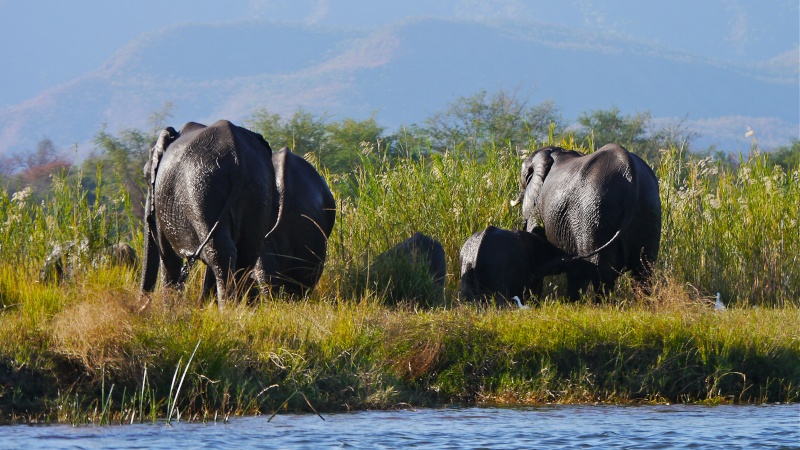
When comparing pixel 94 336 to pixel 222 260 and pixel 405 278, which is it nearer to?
pixel 222 260

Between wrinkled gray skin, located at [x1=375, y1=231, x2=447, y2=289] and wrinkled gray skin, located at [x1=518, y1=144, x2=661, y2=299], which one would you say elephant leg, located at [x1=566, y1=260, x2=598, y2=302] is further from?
wrinkled gray skin, located at [x1=375, y1=231, x2=447, y2=289]

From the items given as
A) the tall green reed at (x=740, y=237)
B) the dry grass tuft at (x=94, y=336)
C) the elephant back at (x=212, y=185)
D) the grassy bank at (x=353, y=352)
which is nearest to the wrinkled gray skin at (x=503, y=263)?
the grassy bank at (x=353, y=352)

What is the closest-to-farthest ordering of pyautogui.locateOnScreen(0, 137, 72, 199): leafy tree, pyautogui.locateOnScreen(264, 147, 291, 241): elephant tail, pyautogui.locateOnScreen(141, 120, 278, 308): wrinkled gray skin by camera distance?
pyautogui.locateOnScreen(141, 120, 278, 308): wrinkled gray skin < pyautogui.locateOnScreen(264, 147, 291, 241): elephant tail < pyautogui.locateOnScreen(0, 137, 72, 199): leafy tree

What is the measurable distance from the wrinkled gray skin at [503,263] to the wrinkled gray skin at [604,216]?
0.21m

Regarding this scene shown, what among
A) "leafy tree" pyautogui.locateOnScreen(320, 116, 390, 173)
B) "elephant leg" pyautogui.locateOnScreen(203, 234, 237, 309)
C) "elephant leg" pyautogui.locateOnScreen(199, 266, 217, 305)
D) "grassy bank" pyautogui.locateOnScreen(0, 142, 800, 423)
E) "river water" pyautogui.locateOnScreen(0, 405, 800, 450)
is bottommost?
"leafy tree" pyautogui.locateOnScreen(320, 116, 390, 173)

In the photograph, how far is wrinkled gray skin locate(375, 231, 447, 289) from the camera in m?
11.0

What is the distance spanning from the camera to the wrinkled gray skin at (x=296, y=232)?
34.0ft

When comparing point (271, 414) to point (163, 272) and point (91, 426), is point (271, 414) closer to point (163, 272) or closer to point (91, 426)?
point (91, 426)

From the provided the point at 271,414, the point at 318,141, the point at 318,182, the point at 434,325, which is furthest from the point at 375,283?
the point at 318,141

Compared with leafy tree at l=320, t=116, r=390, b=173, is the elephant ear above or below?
above

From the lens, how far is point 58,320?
782 cm

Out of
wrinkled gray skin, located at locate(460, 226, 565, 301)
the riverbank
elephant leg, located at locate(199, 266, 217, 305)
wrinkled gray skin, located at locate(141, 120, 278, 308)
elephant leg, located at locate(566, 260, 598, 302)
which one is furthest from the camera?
wrinkled gray skin, located at locate(460, 226, 565, 301)

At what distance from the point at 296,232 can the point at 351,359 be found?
9.60 feet

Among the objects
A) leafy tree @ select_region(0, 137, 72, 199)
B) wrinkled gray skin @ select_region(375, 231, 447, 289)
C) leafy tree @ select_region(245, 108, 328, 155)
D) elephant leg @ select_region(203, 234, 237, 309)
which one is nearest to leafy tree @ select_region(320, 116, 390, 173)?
leafy tree @ select_region(245, 108, 328, 155)
